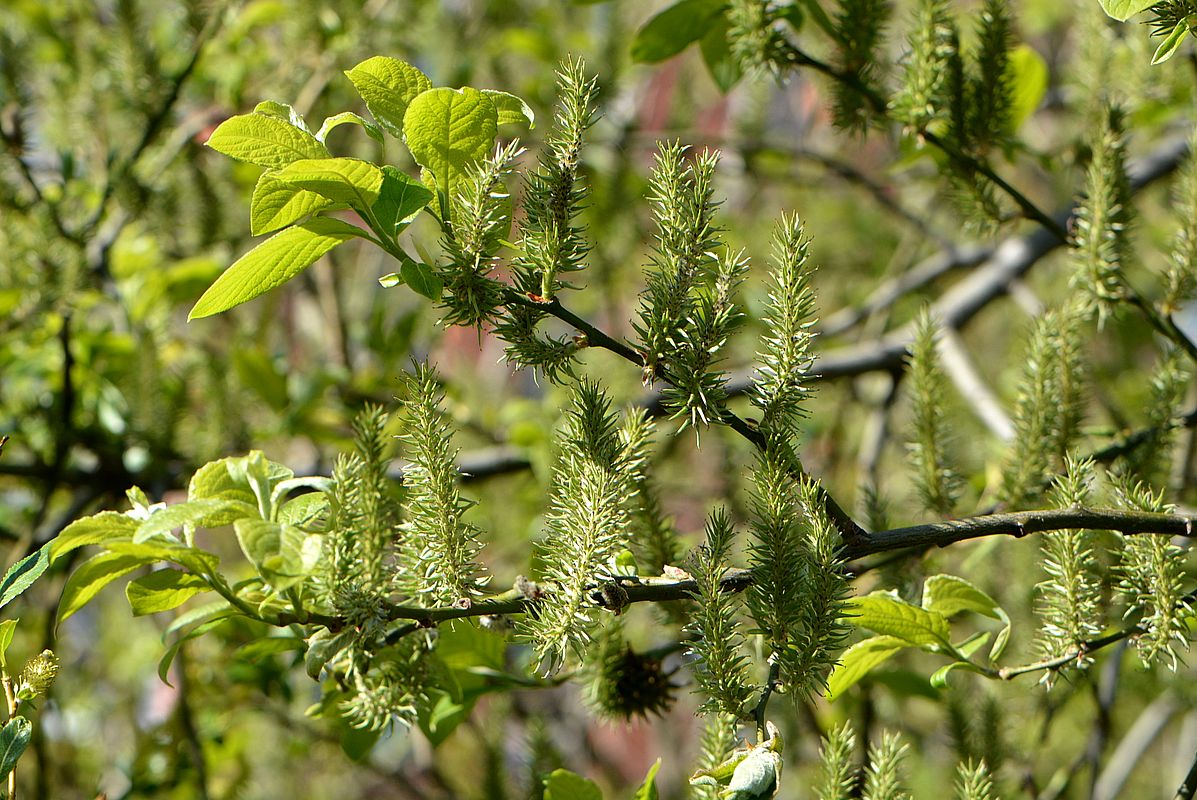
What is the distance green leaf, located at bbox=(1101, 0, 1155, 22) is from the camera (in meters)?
0.57

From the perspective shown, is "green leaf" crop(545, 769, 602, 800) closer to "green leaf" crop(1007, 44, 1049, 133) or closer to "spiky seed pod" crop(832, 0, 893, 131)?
"spiky seed pod" crop(832, 0, 893, 131)

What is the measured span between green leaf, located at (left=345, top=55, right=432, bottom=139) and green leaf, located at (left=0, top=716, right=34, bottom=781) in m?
0.39

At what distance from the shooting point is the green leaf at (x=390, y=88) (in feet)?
1.86

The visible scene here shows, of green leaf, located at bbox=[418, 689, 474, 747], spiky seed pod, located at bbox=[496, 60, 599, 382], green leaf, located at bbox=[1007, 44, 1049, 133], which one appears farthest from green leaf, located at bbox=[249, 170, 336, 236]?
green leaf, located at bbox=[1007, 44, 1049, 133]

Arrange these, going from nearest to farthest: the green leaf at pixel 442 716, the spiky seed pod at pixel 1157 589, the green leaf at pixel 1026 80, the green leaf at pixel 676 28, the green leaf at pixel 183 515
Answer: the green leaf at pixel 183 515
the spiky seed pod at pixel 1157 589
the green leaf at pixel 442 716
the green leaf at pixel 676 28
the green leaf at pixel 1026 80

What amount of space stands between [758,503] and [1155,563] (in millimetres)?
243

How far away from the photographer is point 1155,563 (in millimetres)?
613

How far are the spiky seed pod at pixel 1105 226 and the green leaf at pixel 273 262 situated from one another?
1.85ft

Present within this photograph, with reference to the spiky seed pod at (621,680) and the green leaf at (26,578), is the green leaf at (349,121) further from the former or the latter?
the spiky seed pod at (621,680)

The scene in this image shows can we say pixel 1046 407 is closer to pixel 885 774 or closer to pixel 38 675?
pixel 885 774

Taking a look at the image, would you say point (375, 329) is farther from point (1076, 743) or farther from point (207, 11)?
point (1076, 743)

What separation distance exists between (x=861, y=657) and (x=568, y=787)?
20cm

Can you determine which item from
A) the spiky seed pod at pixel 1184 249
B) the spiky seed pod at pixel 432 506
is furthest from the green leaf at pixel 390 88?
the spiky seed pod at pixel 1184 249

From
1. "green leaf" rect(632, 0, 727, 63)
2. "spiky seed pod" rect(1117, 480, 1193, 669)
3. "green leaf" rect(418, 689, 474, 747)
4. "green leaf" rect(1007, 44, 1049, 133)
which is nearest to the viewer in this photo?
"spiky seed pod" rect(1117, 480, 1193, 669)
